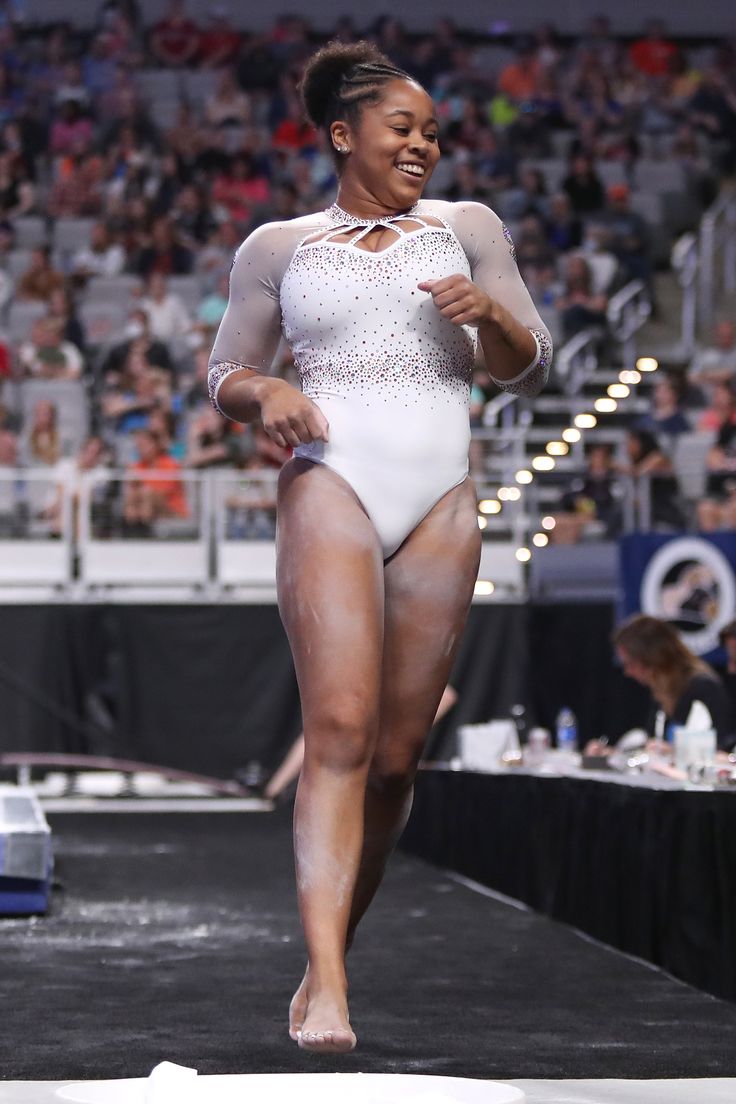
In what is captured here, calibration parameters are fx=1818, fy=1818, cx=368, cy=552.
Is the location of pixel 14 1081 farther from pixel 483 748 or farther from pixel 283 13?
pixel 283 13

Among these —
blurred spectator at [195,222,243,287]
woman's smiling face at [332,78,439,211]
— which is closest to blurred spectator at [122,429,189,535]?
blurred spectator at [195,222,243,287]

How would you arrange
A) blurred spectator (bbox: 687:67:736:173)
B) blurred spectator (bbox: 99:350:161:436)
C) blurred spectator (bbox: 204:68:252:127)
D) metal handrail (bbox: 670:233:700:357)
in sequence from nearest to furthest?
blurred spectator (bbox: 99:350:161:436) → metal handrail (bbox: 670:233:700:357) → blurred spectator (bbox: 204:68:252:127) → blurred spectator (bbox: 687:67:736:173)

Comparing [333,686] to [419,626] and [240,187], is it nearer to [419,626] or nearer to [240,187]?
[419,626]

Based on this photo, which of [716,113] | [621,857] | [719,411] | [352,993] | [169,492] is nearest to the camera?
[352,993]

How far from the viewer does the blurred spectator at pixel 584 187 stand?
1539 centimetres

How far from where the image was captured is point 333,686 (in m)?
2.72

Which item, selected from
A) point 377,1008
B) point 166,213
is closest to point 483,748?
point 377,1008

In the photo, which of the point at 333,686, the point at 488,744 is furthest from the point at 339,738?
the point at 488,744

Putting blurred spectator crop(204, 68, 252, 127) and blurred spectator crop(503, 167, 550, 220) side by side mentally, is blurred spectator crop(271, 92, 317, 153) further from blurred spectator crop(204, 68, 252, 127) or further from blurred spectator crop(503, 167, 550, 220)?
blurred spectator crop(503, 167, 550, 220)

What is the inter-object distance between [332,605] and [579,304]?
37.7 feet

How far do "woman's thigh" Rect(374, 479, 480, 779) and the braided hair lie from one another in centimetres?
66

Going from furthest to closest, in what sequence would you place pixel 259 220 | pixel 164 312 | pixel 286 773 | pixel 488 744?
pixel 259 220 → pixel 164 312 → pixel 286 773 → pixel 488 744

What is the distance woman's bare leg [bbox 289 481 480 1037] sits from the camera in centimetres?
284

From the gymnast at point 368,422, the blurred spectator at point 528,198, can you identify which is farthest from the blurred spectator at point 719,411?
the gymnast at point 368,422
